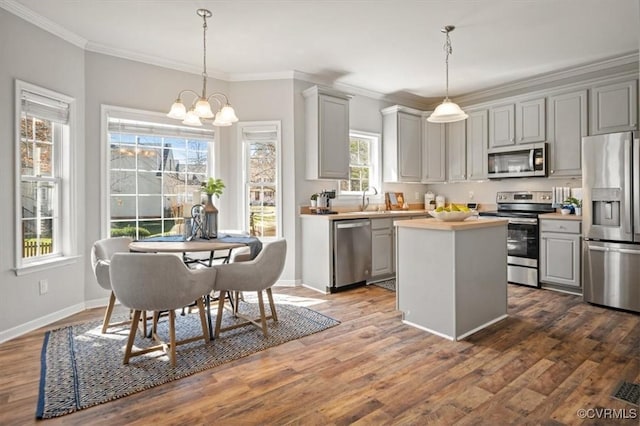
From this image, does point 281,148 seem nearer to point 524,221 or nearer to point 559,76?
point 524,221

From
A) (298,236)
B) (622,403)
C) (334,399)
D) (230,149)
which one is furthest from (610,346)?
(230,149)

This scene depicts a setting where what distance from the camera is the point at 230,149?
15.7 feet

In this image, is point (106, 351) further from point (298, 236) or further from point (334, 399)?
point (298, 236)

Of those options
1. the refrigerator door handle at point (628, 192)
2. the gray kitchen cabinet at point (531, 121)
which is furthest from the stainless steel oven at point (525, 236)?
the refrigerator door handle at point (628, 192)

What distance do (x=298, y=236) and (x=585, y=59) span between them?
412 centimetres

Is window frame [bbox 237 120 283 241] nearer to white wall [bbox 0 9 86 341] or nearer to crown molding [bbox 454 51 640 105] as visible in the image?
white wall [bbox 0 9 86 341]

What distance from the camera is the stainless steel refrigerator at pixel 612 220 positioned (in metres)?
3.54

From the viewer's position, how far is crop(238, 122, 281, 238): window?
15.7 ft

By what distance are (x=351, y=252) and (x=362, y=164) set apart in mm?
1664

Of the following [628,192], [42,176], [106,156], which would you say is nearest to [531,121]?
[628,192]

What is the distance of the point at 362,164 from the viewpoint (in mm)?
5629

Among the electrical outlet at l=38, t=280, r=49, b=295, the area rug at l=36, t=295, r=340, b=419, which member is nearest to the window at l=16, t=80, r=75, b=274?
the electrical outlet at l=38, t=280, r=49, b=295

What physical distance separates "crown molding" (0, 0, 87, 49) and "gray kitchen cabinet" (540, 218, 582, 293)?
5.53 m

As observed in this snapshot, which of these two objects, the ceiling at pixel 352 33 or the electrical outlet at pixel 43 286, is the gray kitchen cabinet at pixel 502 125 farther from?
the electrical outlet at pixel 43 286
